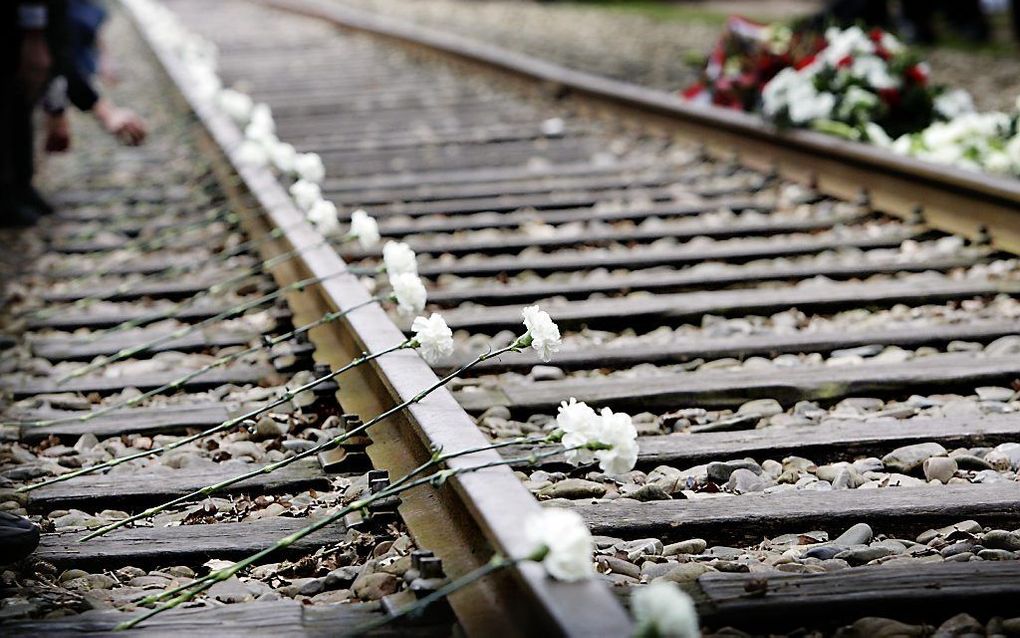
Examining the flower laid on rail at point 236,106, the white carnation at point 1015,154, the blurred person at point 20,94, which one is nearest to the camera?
the white carnation at point 1015,154

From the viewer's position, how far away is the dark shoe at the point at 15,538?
2.18 m

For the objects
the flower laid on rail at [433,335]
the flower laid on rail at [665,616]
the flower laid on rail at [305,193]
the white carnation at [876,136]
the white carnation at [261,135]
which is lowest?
the white carnation at [876,136]

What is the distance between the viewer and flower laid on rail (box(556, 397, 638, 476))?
6.39 ft

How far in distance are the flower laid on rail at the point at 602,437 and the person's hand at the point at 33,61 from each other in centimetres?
404

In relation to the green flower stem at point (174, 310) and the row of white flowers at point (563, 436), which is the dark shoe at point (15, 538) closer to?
the row of white flowers at point (563, 436)

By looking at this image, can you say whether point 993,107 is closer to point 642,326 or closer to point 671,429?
point 642,326

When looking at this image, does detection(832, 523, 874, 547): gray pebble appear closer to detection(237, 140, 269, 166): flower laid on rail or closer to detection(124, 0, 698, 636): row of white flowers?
detection(124, 0, 698, 636): row of white flowers

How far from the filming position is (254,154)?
5.32m

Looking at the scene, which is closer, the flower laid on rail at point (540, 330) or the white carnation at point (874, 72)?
the flower laid on rail at point (540, 330)

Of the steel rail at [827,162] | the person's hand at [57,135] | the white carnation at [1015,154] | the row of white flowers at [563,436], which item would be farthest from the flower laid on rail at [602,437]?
the person's hand at [57,135]

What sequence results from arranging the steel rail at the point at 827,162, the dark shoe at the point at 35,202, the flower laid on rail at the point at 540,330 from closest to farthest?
the flower laid on rail at the point at 540,330 → the steel rail at the point at 827,162 → the dark shoe at the point at 35,202

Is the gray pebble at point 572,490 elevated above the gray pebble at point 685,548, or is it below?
below

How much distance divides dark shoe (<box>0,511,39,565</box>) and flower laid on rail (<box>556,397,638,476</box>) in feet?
2.86

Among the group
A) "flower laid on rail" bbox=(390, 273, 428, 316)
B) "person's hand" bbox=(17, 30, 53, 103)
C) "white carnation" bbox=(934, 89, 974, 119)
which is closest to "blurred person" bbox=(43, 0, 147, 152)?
"person's hand" bbox=(17, 30, 53, 103)
